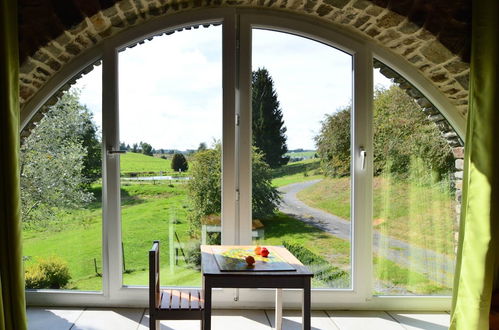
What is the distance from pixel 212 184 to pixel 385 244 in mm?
1471

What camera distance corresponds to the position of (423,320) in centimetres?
321

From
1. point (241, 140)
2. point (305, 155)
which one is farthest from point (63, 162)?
point (305, 155)

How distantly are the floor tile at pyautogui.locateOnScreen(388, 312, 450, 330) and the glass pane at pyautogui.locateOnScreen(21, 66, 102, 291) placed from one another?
233 cm

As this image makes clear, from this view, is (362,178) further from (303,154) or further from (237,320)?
(237,320)

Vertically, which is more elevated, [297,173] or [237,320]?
[297,173]

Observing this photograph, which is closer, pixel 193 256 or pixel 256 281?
pixel 256 281

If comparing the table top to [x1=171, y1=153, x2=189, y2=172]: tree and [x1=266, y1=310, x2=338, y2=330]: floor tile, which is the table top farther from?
[x1=171, y1=153, x2=189, y2=172]: tree

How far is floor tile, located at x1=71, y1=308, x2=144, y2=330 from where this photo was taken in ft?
9.74

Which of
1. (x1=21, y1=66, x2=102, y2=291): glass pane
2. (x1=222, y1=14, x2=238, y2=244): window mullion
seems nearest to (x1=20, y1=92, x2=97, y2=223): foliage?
(x1=21, y1=66, x2=102, y2=291): glass pane

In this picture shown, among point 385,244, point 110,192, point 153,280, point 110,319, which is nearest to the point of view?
point 153,280

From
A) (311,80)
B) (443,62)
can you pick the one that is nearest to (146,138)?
(311,80)

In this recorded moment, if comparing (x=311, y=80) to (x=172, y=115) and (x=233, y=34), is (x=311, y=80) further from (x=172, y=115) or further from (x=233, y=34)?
(x=172, y=115)

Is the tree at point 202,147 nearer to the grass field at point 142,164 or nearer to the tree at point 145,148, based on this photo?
the grass field at point 142,164

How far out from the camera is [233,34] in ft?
11.0
